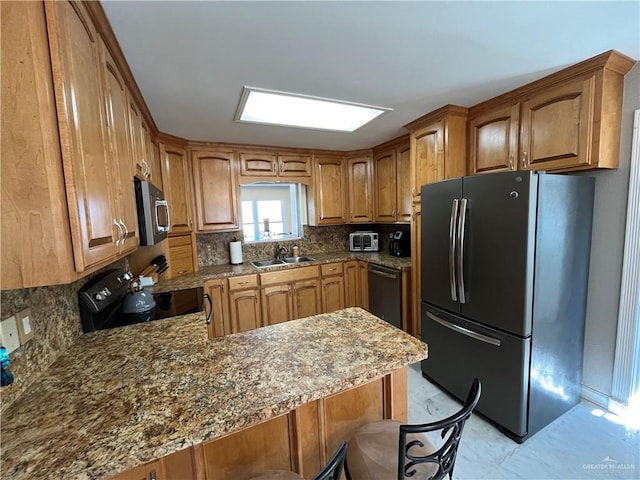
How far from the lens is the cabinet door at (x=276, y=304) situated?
312cm

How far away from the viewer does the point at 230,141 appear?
3.03 m

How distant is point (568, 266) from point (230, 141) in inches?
125

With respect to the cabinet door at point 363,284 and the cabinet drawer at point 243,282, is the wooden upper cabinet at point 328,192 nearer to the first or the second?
the cabinet door at point 363,284

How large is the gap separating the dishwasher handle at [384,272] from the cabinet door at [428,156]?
0.80 metres

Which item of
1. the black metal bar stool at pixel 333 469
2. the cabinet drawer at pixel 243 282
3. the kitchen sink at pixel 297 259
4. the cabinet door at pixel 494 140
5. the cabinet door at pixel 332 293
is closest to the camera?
the black metal bar stool at pixel 333 469

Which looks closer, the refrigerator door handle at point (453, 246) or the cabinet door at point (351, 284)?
the refrigerator door handle at point (453, 246)

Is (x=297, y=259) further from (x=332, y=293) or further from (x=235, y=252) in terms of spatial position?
(x=235, y=252)

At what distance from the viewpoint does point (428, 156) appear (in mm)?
2520

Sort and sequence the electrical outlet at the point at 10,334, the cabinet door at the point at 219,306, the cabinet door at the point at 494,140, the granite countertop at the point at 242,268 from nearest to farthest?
1. the electrical outlet at the point at 10,334
2. the cabinet door at the point at 494,140
3. the granite countertop at the point at 242,268
4. the cabinet door at the point at 219,306

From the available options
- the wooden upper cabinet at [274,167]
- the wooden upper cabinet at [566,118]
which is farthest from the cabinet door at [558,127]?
the wooden upper cabinet at [274,167]

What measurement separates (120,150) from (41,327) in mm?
833

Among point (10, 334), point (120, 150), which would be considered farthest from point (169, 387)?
point (120, 150)

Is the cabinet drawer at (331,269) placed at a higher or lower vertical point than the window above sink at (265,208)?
lower

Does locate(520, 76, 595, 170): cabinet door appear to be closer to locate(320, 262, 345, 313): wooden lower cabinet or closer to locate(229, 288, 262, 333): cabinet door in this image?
locate(320, 262, 345, 313): wooden lower cabinet
